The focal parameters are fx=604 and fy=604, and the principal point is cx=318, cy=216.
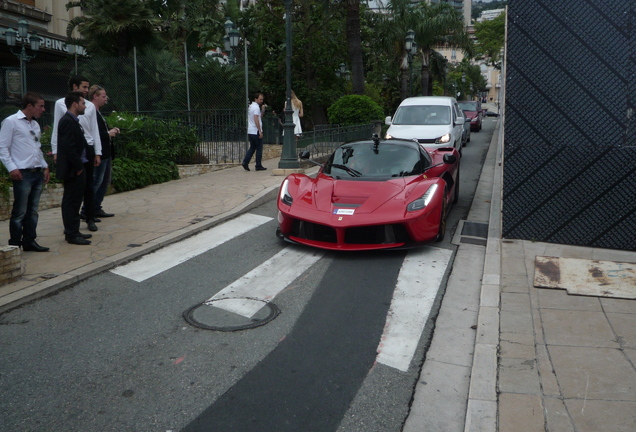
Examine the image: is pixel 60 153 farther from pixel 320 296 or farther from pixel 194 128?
pixel 194 128

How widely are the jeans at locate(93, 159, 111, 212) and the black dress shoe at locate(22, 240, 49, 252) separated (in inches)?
55.5

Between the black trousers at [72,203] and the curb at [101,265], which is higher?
the black trousers at [72,203]

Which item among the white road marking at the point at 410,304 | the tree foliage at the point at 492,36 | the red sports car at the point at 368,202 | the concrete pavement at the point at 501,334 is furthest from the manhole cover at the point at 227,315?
the tree foliage at the point at 492,36

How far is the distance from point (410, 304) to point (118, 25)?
20592 mm

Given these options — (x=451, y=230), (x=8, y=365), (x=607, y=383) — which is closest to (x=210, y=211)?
(x=451, y=230)

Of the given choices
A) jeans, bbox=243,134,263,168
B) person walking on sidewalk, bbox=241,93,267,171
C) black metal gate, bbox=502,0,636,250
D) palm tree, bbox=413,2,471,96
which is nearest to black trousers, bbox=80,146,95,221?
black metal gate, bbox=502,0,636,250

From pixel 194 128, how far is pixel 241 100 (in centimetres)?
316

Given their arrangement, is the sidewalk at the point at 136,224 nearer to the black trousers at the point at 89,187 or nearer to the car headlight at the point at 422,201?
the black trousers at the point at 89,187

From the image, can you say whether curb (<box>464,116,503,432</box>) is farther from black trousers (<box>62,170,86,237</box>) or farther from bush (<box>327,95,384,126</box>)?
bush (<box>327,95,384,126</box>)

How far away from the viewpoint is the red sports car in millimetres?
6773

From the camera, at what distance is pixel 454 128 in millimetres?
15352

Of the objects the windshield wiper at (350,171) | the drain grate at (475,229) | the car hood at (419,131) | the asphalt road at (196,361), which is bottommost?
the asphalt road at (196,361)

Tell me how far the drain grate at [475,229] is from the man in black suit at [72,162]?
4973 millimetres

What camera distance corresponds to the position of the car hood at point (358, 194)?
6969 millimetres
